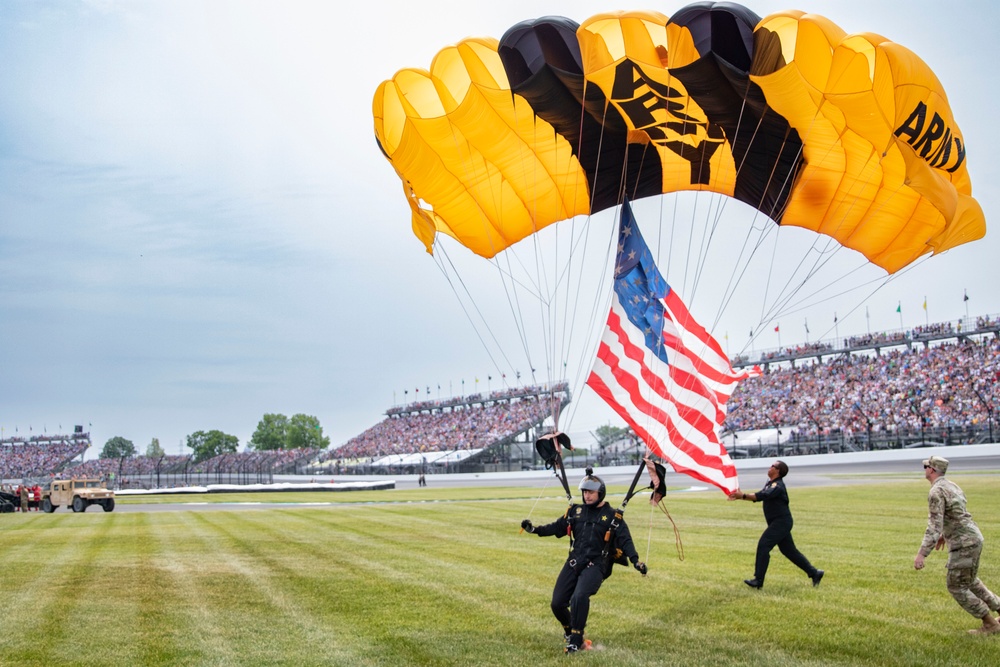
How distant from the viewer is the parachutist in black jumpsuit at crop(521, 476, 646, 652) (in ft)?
24.7

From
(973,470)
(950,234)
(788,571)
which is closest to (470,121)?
(950,234)

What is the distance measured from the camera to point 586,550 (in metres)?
7.75

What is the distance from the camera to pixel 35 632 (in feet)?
28.1

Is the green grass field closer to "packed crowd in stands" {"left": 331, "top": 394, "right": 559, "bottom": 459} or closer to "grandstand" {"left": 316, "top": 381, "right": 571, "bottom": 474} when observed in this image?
"grandstand" {"left": 316, "top": 381, "right": 571, "bottom": 474}

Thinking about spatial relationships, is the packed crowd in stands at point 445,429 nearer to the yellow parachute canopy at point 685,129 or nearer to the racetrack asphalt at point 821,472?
the racetrack asphalt at point 821,472

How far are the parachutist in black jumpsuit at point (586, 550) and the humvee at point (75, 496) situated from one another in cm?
2886

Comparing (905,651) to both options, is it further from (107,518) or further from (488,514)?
(107,518)

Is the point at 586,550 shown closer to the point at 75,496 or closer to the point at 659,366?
the point at 659,366

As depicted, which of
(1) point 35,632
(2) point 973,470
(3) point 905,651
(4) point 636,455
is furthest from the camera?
(4) point 636,455

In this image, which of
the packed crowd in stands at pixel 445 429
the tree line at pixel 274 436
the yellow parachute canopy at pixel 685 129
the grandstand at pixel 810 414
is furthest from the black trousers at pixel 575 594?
the tree line at pixel 274 436

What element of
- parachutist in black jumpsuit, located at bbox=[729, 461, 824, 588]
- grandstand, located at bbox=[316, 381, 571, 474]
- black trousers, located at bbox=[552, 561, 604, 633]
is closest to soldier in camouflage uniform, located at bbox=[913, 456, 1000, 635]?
parachutist in black jumpsuit, located at bbox=[729, 461, 824, 588]

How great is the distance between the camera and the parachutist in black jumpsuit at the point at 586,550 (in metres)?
7.54

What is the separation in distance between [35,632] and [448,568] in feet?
18.5

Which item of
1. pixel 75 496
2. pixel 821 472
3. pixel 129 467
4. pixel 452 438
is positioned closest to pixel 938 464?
pixel 821 472
